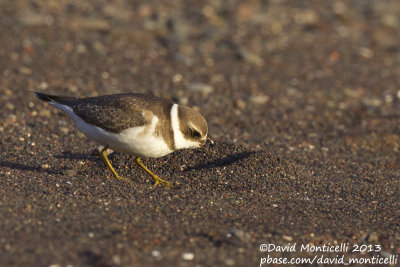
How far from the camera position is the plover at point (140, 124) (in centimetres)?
645

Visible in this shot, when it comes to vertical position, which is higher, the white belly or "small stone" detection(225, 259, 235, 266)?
the white belly

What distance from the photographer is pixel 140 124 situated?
6.44m

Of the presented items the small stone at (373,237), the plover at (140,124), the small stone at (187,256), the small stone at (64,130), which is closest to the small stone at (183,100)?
the small stone at (64,130)

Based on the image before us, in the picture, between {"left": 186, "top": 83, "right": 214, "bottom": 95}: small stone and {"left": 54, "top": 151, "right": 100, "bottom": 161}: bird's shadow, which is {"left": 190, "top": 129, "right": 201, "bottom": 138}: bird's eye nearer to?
{"left": 54, "top": 151, "right": 100, "bottom": 161}: bird's shadow

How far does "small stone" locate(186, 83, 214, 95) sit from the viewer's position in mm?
11352

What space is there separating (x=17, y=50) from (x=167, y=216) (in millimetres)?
7638

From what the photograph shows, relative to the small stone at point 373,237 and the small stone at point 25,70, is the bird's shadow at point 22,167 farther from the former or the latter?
the small stone at point 25,70

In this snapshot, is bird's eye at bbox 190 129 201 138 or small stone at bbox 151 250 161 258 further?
bird's eye at bbox 190 129 201 138

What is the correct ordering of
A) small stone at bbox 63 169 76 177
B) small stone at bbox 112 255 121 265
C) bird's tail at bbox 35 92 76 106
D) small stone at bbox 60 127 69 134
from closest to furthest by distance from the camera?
small stone at bbox 112 255 121 265, small stone at bbox 63 169 76 177, bird's tail at bbox 35 92 76 106, small stone at bbox 60 127 69 134

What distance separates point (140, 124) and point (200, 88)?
199 inches

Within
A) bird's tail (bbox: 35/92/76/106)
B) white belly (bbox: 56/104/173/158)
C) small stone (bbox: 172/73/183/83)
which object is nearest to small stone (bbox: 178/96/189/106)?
small stone (bbox: 172/73/183/83)

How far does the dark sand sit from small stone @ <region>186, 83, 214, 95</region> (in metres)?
0.03

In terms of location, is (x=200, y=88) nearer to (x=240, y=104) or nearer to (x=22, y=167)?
(x=240, y=104)

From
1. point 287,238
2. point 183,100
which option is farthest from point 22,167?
point 183,100
